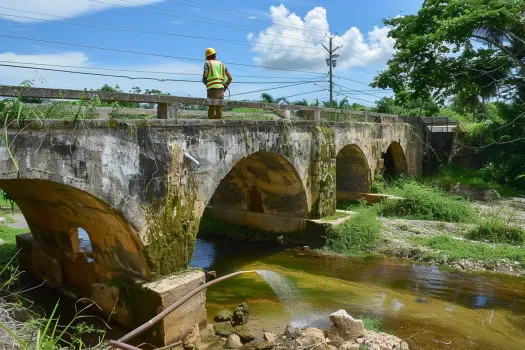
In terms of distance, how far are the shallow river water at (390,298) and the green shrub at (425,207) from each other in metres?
3.57

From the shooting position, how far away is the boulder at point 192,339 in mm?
6570

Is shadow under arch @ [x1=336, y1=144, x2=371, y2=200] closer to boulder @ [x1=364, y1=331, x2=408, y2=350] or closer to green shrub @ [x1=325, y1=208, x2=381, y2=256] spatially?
green shrub @ [x1=325, y1=208, x2=381, y2=256]

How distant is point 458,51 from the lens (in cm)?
1772

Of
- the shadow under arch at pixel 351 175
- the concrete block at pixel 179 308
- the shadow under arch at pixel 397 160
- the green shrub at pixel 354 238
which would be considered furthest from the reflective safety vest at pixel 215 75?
the shadow under arch at pixel 397 160

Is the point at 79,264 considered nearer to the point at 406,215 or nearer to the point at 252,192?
the point at 252,192

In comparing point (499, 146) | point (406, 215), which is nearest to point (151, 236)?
point (406, 215)

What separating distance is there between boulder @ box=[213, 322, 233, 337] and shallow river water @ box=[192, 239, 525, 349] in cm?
47

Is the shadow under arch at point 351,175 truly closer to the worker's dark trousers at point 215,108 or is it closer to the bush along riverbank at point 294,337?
the worker's dark trousers at point 215,108

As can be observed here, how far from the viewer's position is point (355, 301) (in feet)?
27.6

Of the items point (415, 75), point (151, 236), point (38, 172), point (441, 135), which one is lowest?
point (151, 236)

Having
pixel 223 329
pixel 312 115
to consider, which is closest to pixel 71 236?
pixel 223 329

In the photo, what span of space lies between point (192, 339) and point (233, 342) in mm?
621

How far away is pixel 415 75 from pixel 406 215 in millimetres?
7427

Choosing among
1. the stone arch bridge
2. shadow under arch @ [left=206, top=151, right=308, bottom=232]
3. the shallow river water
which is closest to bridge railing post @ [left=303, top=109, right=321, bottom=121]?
the stone arch bridge
